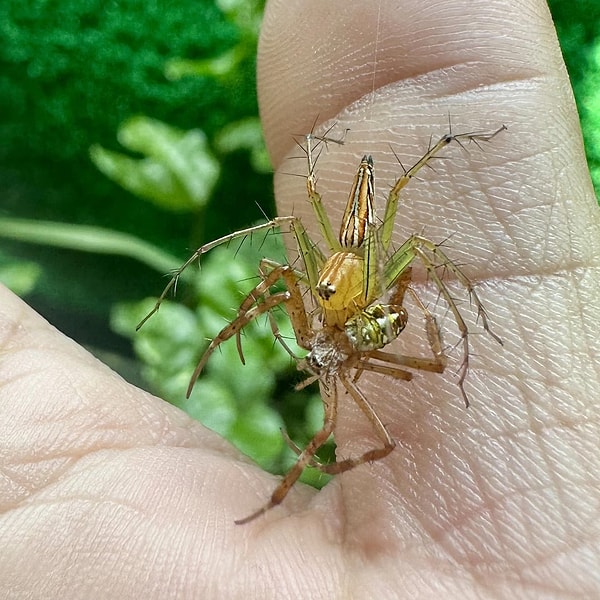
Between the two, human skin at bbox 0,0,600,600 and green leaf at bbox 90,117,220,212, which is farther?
green leaf at bbox 90,117,220,212

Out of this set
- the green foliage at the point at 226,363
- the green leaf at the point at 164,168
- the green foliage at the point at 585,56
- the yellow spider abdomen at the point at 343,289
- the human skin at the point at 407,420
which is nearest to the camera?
the human skin at the point at 407,420

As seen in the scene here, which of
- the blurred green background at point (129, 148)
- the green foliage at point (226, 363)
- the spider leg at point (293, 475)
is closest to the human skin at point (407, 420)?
the spider leg at point (293, 475)

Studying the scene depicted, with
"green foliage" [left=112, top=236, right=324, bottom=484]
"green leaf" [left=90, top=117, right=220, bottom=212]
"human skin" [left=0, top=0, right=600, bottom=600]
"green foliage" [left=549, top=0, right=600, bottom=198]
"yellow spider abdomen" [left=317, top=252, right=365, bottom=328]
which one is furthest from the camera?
"green leaf" [left=90, top=117, right=220, bottom=212]

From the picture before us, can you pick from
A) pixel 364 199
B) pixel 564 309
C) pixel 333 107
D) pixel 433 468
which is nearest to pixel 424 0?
pixel 333 107

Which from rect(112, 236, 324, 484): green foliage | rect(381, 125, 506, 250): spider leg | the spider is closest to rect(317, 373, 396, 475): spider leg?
the spider

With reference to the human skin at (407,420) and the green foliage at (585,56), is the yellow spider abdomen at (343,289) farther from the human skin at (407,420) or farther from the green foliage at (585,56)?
the green foliage at (585,56)

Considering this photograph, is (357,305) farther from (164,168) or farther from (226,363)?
(164,168)

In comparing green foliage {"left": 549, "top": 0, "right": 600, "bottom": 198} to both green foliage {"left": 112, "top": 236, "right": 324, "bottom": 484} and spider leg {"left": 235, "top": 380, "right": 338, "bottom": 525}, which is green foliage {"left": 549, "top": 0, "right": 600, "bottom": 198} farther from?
spider leg {"left": 235, "top": 380, "right": 338, "bottom": 525}

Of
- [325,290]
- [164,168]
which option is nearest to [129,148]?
[164,168]
